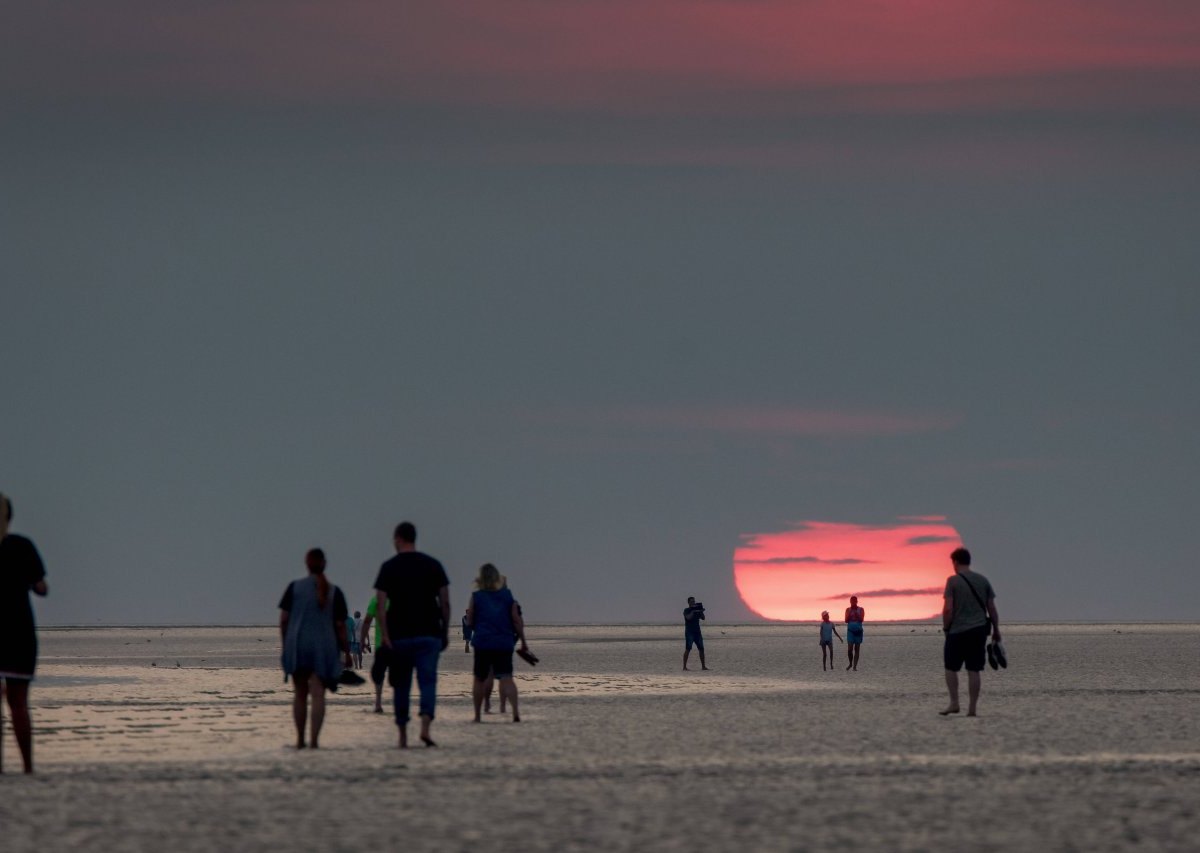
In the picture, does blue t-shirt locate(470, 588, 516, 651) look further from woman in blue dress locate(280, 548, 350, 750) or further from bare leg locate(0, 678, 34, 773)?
bare leg locate(0, 678, 34, 773)

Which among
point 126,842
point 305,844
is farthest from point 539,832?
point 126,842

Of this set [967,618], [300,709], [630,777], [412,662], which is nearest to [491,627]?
[412,662]

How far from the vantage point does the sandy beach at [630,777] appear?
11.0 m

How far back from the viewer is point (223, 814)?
40.1ft

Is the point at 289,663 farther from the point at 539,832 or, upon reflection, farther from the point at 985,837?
the point at 985,837

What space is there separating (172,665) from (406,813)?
138 feet

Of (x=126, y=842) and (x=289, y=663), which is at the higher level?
(x=289, y=663)

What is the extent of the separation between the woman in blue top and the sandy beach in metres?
0.74

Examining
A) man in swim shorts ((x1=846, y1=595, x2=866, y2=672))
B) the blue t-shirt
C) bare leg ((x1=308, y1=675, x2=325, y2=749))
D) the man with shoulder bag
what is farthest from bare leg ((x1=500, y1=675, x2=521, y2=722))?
man in swim shorts ((x1=846, y1=595, x2=866, y2=672))

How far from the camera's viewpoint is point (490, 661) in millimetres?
22391

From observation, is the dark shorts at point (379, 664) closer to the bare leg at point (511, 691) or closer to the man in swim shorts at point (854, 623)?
the bare leg at point (511, 691)

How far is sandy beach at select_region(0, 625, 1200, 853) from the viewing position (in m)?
11.0

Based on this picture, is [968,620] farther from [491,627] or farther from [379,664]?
[379,664]

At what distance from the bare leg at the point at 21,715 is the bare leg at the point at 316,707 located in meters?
3.14
